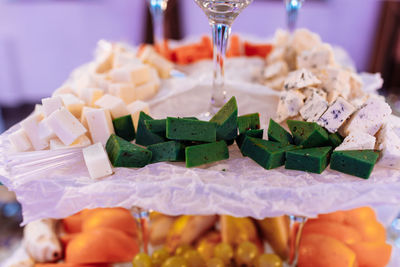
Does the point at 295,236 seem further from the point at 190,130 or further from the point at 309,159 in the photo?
the point at 190,130

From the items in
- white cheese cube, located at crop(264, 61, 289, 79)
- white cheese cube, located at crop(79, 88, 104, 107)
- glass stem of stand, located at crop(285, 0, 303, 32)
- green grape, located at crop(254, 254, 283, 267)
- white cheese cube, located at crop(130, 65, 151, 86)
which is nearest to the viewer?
green grape, located at crop(254, 254, 283, 267)

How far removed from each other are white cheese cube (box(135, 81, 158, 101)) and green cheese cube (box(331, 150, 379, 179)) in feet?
1.65

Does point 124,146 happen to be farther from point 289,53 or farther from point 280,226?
point 289,53


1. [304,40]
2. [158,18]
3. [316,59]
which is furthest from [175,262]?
[158,18]

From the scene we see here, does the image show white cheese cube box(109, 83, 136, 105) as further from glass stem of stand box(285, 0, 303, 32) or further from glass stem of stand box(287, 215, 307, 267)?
glass stem of stand box(285, 0, 303, 32)

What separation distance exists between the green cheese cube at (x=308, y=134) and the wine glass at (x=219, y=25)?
0.69 ft

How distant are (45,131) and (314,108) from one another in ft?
1.69

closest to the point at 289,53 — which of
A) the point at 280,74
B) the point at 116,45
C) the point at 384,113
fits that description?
the point at 280,74

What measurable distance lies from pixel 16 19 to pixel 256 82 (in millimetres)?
2264

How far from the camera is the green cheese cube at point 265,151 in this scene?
0.58 m

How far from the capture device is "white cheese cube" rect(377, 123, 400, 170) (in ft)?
1.89

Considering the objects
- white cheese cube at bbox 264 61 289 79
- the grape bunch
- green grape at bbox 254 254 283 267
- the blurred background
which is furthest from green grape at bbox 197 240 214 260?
the blurred background

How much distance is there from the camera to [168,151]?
1.94 feet

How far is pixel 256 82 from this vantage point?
3.41 ft
